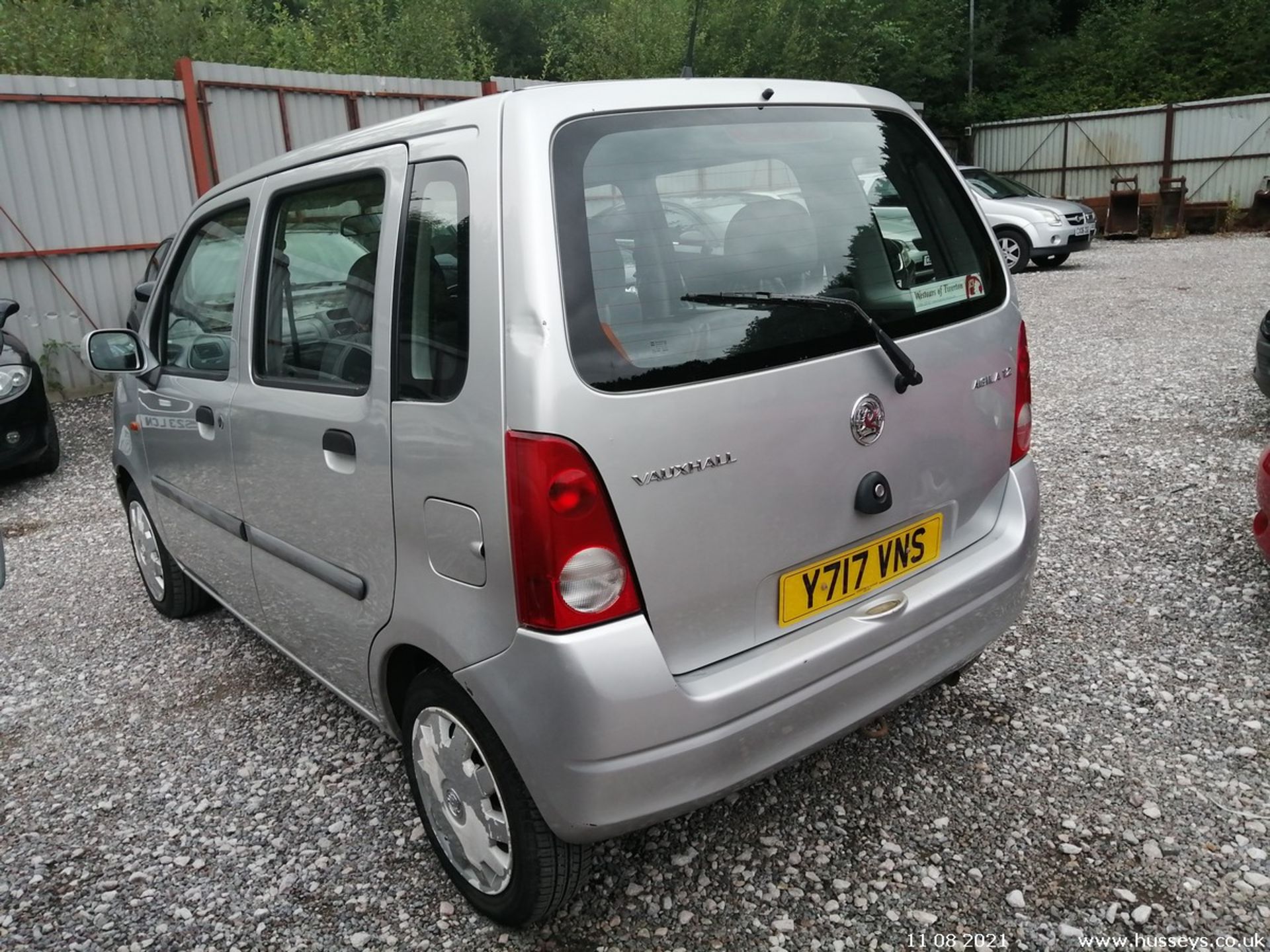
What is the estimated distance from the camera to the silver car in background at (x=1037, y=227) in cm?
1480

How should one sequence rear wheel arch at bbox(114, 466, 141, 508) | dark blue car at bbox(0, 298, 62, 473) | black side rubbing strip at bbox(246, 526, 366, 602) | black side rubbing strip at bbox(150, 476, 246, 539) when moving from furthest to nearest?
dark blue car at bbox(0, 298, 62, 473) → rear wheel arch at bbox(114, 466, 141, 508) → black side rubbing strip at bbox(150, 476, 246, 539) → black side rubbing strip at bbox(246, 526, 366, 602)

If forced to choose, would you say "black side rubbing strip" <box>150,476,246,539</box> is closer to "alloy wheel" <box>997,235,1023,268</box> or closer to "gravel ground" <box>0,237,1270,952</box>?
"gravel ground" <box>0,237,1270,952</box>

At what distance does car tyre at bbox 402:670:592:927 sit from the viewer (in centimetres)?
209

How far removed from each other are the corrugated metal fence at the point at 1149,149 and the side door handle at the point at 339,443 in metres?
22.8

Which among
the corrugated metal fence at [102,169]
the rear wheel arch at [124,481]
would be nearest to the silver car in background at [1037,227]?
the corrugated metal fence at [102,169]

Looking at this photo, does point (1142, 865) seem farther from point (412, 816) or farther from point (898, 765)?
point (412, 816)

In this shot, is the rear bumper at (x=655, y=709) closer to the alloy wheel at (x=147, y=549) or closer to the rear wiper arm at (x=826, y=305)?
the rear wiper arm at (x=826, y=305)

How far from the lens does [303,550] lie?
266 cm

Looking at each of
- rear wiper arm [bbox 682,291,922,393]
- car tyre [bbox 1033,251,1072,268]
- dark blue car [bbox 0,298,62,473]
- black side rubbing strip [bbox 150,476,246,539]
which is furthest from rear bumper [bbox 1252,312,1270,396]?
car tyre [bbox 1033,251,1072,268]

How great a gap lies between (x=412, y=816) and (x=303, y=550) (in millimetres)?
814

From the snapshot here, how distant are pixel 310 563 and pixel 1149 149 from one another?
23947mm

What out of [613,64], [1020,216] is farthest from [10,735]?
[613,64]

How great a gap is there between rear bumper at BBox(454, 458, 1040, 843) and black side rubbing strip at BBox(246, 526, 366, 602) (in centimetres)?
52

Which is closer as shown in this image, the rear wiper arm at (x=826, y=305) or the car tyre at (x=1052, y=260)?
the rear wiper arm at (x=826, y=305)
